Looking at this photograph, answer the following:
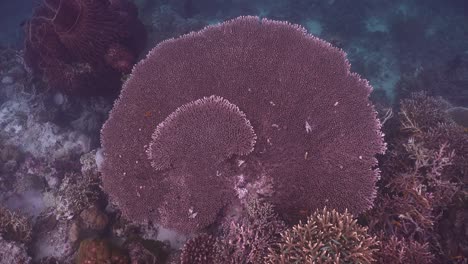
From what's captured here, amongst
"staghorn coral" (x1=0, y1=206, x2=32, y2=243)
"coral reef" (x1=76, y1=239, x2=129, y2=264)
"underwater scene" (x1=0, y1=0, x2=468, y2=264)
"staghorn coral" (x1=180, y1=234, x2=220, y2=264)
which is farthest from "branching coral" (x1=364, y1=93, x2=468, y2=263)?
"staghorn coral" (x1=0, y1=206, x2=32, y2=243)

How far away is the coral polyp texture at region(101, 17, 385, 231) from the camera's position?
486cm

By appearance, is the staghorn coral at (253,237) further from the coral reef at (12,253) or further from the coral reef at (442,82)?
the coral reef at (442,82)

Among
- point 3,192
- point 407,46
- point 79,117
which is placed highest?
point 407,46

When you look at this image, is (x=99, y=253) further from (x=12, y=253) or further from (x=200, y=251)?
(x=12, y=253)

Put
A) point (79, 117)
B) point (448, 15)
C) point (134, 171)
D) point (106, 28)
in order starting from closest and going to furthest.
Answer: point (134, 171) < point (106, 28) < point (79, 117) < point (448, 15)

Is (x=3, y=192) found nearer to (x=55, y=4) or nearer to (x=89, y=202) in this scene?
(x=89, y=202)

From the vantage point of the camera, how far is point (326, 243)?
13.1ft

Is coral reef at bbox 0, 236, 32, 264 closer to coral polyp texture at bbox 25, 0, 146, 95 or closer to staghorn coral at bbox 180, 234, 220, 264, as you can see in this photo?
staghorn coral at bbox 180, 234, 220, 264

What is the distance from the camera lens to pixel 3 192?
25.0 feet

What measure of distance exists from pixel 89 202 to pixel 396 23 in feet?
67.1

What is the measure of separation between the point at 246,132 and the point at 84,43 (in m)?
4.73

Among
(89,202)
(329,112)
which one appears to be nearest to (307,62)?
(329,112)

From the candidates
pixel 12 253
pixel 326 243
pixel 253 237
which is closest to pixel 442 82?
pixel 326 243

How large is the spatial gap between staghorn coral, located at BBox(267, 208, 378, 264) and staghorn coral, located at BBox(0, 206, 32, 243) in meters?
4.66
